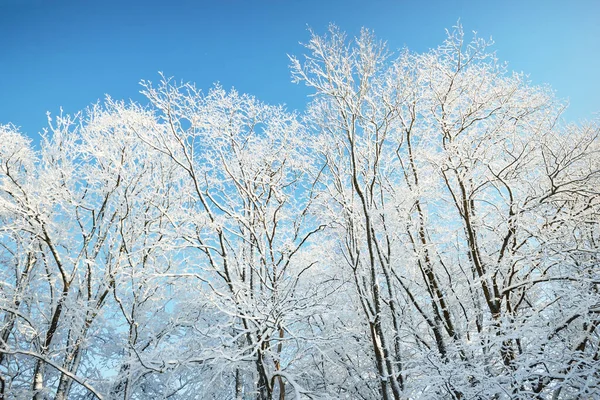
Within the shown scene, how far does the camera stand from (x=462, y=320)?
7848mm

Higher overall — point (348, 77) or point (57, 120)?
point (57, 120)

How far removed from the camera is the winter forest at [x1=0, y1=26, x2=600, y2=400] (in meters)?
6.34

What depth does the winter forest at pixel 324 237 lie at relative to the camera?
6344 millimetres

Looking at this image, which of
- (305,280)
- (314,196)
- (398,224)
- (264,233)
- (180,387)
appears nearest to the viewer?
(398,224)

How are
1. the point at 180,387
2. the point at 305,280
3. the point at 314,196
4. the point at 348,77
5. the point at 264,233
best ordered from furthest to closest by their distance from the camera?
the point at 305,280
the point at 314,196
the point at 180,387
the point at 264,233
the point at 348,77

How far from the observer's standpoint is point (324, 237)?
10.4 metres

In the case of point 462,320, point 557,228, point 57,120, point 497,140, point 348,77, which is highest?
point 57,120

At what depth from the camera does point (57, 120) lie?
973cm

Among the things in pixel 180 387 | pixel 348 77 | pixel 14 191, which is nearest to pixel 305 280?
pixel 180 387

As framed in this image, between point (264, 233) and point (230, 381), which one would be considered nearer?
point (264, 233)

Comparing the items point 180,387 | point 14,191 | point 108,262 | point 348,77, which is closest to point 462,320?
point 348,77

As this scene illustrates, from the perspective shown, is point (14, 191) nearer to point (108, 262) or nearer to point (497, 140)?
point (108, 262)

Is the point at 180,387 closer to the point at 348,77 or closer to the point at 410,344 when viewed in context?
the point at 410,344

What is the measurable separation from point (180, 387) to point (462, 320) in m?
6.68
